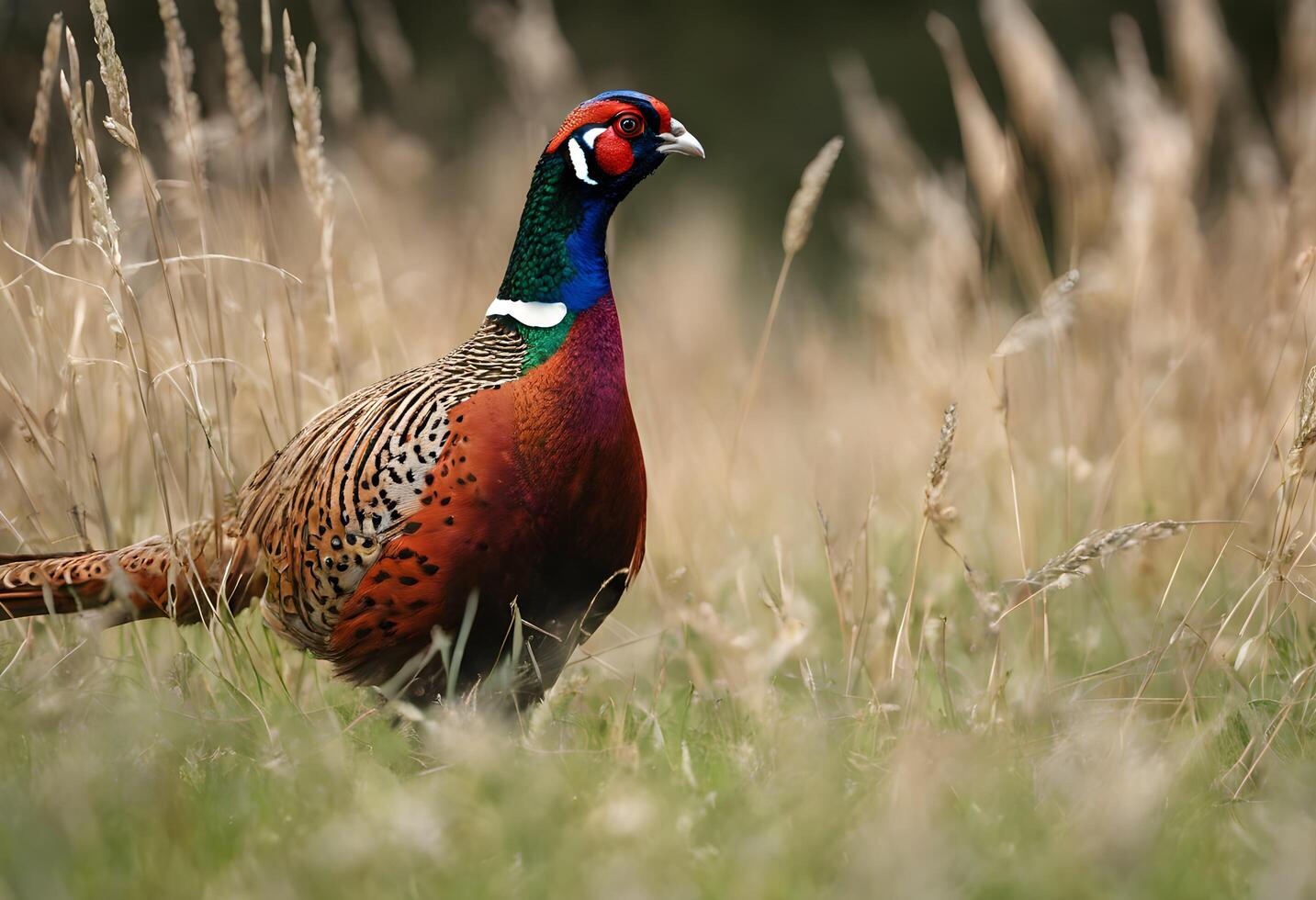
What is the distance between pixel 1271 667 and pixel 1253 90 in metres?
10.4

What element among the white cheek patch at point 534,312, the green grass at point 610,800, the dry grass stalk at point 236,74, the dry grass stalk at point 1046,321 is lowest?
the green grass at point 610,800

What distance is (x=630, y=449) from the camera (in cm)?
258

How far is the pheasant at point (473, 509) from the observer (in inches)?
94.0

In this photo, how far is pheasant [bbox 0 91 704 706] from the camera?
239 centimetres

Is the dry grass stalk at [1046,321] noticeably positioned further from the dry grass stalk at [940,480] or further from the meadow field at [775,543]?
the dry grass stalk at [940,480]

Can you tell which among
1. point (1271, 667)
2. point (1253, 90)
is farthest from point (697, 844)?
point (1253, 90)

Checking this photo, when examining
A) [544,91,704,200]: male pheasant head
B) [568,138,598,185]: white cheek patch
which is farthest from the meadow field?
[568,138,598,185]: white cheek patch

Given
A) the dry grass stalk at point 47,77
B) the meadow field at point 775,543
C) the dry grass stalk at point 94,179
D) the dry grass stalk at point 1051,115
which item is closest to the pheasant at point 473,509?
the meadow field at point 775,543

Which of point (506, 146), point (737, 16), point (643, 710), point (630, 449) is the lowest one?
point (643, 710)

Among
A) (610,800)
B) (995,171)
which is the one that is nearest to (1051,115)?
(995,171)

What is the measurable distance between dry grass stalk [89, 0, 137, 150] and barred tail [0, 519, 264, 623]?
756 mm

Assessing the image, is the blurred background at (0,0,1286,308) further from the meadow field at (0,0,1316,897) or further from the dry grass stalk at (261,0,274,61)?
the dry grass stalk at (261,0,274,61)

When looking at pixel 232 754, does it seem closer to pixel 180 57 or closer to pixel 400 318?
pixel 180 57

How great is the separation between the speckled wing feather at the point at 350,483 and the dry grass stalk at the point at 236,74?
0.82m
